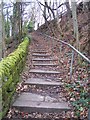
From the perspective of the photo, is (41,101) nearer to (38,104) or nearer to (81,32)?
(38,104)

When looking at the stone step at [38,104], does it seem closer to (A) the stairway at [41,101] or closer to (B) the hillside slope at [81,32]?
(A) the stairway at [41,101]

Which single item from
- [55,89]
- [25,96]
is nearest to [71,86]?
[55,89]

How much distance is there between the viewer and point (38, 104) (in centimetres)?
416

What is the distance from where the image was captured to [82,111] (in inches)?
151

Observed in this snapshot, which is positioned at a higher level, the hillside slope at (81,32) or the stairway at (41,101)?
the hillside slope at (81,32)

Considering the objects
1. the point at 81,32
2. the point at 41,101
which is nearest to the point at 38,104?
the point at 41,101

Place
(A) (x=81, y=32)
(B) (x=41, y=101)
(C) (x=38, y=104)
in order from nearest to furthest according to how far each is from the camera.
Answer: (C) (x=38, y=104) → (B) (x=41, y=101) → (A) (x=81, y=32)

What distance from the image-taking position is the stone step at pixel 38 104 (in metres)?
3.97

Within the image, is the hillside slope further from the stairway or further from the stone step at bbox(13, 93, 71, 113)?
the stone step at bbox(13, 93, 71, 113)

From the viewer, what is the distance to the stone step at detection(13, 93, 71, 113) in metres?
3.97

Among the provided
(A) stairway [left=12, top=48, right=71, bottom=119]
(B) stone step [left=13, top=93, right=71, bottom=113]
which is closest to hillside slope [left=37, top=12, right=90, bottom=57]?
(A) stairway [left=12, top=48, right=71, bottom=119]

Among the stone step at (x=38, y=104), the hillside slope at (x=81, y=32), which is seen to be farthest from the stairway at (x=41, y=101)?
the hillside slope at (x=81, y=32)

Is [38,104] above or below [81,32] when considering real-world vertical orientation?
below

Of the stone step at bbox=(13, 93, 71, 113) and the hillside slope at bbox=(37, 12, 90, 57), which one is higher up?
the hillside slope at bbox=(37, 12, 90, 57)
